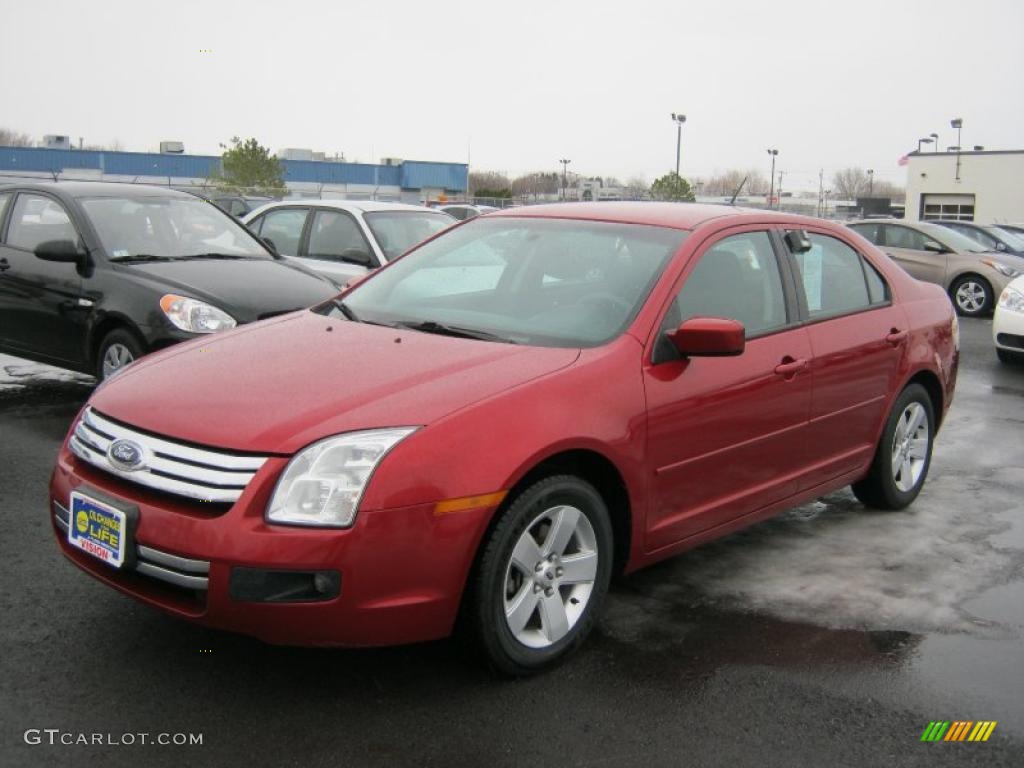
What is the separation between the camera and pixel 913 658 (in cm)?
386

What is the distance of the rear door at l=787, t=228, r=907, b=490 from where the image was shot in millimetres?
4828

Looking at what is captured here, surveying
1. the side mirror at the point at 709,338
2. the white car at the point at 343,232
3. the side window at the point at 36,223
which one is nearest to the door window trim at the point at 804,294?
the side mirror at the point at 709,338

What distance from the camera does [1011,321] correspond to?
1105cm

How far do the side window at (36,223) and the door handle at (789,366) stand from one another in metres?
5.28

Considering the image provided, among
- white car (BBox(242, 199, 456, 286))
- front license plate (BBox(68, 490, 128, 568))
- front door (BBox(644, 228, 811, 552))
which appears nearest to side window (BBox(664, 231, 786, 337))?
front door (BBox(644, 228, 811, 552))

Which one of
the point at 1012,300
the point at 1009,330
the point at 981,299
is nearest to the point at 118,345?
the point at 1009,330

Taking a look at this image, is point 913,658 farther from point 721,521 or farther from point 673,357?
point 673,357

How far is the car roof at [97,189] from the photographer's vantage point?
7.84 m

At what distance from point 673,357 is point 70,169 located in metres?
63.7

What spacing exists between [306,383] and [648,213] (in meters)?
1.89

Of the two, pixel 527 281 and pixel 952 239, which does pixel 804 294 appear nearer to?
pixel 527 281

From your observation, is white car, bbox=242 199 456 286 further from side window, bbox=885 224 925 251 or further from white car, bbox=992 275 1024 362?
side window, bbox=885 224 925 251

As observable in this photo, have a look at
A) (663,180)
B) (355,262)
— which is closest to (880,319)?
(355,262)

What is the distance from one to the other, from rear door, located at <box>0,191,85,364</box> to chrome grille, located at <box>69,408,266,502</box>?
4145 millimetres
